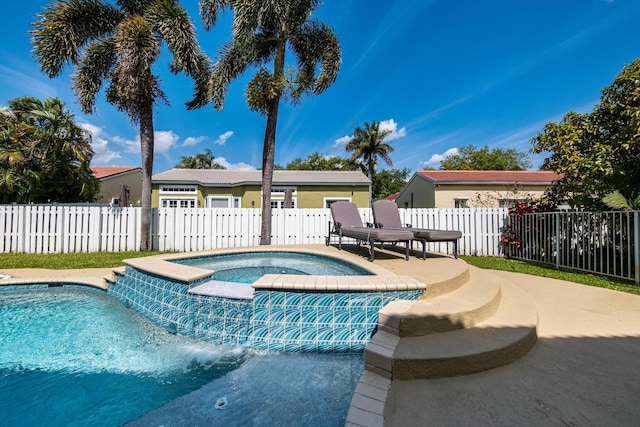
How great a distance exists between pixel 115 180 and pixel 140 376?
2584 cm

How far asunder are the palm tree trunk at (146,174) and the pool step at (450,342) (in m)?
9.53

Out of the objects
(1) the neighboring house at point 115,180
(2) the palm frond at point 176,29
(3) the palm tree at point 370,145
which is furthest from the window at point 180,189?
(3) the palm tree at point 370,145

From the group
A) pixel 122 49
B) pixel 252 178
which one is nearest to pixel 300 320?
pixel 122 49

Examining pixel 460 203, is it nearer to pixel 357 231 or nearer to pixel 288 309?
pixel 357 231

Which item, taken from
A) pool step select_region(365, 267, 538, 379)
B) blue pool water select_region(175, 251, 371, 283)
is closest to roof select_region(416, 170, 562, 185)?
blue pool water select_region(175, 251, 371, 283)

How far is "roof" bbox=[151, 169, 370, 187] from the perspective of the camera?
19.6 m

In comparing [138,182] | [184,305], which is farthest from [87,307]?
[138,182]

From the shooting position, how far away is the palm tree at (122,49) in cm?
809

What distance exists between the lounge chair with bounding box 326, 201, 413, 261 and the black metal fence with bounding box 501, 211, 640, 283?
4154 mm

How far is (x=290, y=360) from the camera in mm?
2822

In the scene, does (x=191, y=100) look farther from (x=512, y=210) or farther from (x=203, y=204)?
(x=512, y=210)

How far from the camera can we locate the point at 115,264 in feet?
23.5

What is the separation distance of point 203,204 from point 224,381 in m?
19.8

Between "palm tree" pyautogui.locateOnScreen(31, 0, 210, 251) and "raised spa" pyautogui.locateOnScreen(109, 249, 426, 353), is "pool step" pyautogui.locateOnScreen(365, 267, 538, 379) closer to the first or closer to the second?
"raised spa" pyautogui.locateOnScreen(109, 249, 426, 353)
